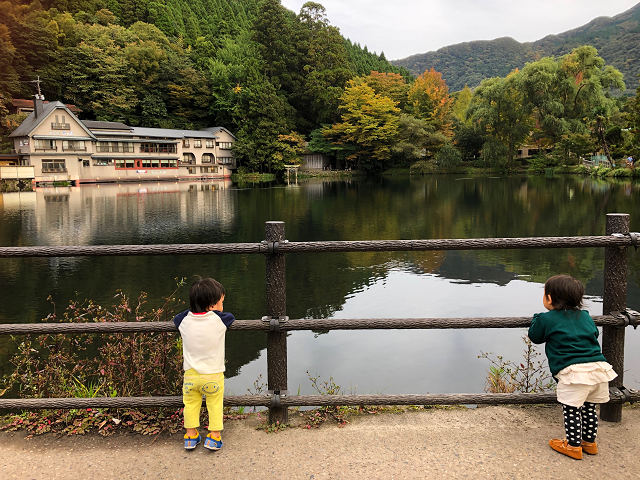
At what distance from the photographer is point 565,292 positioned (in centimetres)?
235

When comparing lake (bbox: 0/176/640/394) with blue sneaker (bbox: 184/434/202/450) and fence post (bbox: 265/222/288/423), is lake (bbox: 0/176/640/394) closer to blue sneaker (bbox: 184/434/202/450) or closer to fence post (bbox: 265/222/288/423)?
fence post (bbox: 265/222/288/423)

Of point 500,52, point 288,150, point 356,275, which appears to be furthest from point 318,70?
point 500,52

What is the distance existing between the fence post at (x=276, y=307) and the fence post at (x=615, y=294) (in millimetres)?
1811

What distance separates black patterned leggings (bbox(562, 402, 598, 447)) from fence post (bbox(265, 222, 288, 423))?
4.97ft

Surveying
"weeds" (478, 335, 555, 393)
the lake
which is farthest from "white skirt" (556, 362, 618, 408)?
the lake

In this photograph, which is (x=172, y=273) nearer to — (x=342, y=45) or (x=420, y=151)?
(x=420, y=151)

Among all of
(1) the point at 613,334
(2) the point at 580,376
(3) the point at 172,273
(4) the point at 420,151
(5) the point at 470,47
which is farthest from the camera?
(5) the point at 470,47

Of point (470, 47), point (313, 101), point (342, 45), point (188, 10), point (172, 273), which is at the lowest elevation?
point (172, 273)

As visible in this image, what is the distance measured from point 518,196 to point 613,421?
24.9 meters

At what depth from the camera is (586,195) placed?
24156 millimetres

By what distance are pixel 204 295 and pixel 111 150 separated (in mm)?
49501

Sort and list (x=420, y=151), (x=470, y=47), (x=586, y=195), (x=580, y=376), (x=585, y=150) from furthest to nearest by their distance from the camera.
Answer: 1. (x=470, y=47)
2. (x=420, y=151)
3. (x=585, y=150)
4. (x=586, y=195)
5. (x=580, y=376)

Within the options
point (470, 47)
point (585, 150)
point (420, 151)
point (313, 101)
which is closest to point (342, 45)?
point (313, 101)

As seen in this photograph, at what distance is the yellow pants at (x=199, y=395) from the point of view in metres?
2.49
